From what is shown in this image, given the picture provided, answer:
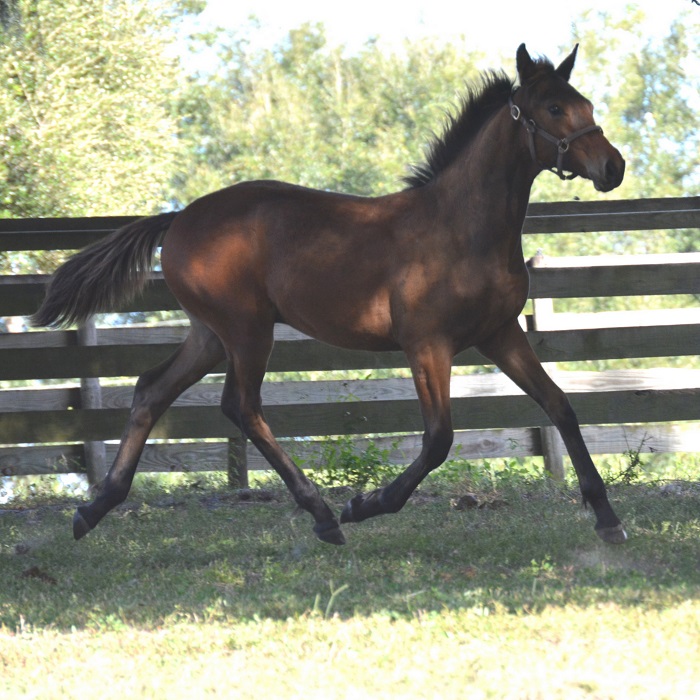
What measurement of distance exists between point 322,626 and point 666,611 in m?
1.14

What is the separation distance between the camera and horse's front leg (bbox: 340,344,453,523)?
4.66 metres

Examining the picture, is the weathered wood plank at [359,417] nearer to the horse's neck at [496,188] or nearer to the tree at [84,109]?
the horse's neck at [496,188]

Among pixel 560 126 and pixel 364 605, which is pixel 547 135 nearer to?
A: pixel 560 126

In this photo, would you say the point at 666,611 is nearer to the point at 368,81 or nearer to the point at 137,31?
the point at 137,31

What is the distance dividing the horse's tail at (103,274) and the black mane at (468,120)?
1.48m

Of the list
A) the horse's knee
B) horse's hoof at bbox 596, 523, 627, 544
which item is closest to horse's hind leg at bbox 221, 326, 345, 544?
the horse's knee

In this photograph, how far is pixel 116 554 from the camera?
16.5ft

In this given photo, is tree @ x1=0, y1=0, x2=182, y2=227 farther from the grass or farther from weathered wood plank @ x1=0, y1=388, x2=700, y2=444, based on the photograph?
the grass

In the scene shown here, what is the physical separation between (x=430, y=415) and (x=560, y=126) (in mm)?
1401

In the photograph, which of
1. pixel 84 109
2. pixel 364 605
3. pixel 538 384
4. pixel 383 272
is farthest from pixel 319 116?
pixel 364 605

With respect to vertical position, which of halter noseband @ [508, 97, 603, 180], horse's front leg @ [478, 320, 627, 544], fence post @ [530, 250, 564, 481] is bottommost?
fence post @ [530, 250, 564, 481]

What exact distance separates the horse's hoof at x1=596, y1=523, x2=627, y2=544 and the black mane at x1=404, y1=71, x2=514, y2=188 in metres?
1.85

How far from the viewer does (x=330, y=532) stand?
4.89 meters

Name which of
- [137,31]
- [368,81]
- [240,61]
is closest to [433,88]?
[368,81]
